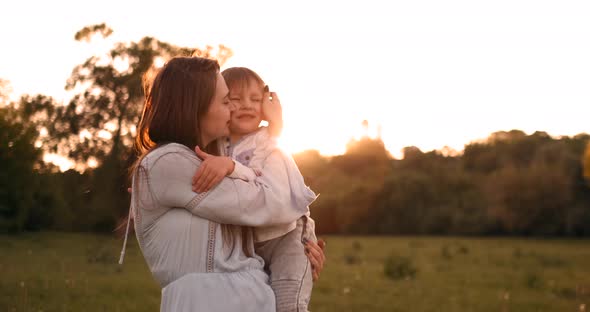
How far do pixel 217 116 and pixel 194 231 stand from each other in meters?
0.42

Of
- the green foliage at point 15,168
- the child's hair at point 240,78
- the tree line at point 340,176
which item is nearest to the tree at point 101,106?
the tree line at point 340,176

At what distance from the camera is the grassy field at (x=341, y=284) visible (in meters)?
7.86

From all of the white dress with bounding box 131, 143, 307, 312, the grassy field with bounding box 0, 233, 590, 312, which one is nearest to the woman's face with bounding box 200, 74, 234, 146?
the white dress with bounding box 131, 143, 307, 312

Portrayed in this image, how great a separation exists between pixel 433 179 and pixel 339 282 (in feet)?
129

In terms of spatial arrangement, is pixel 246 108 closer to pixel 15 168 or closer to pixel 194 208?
pixel 194 208

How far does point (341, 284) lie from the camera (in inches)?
464

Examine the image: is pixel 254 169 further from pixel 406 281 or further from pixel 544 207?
pixel 544 207

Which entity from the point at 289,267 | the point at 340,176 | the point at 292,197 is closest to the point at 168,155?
the point at 292,197

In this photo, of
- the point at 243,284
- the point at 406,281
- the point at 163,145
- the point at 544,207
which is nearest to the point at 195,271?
the point at 243,284

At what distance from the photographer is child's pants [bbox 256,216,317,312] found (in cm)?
271

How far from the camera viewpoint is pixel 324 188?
5250 cm

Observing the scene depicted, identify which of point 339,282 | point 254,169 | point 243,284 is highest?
point 254,169

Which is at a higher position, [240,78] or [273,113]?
[240,78]

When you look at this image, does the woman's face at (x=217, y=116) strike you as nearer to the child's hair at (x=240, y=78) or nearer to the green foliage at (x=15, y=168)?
the child's hair at (x=240, y=78)
